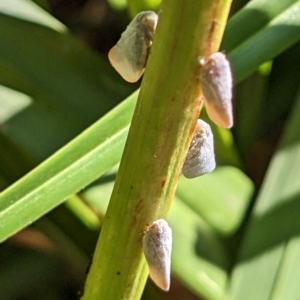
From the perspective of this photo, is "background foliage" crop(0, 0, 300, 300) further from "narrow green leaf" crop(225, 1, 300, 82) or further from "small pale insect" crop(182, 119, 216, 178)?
"small pale insect" crop(182, 119, 216, 178)

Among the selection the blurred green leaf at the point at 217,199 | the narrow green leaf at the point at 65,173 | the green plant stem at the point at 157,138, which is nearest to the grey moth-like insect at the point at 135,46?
the green plant stem at the point at 157,138

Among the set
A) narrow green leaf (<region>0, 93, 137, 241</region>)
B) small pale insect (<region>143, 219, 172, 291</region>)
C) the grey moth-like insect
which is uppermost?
the grey moth-like insect

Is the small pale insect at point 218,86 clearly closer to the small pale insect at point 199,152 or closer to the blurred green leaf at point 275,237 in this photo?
the small pale insect at point 199,152

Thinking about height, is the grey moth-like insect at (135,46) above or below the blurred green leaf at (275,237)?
above

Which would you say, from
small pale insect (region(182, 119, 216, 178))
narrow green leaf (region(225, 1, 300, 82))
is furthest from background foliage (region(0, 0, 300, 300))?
small pale insect (region(182, 119, 216, 178))

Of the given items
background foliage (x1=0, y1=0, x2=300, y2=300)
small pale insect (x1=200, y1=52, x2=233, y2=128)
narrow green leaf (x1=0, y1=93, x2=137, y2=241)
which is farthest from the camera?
background foliage (x1=0, y1=0, x2=300, y2=300)

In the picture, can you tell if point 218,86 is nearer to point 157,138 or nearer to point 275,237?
point 157,138

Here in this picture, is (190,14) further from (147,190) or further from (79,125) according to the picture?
(79,125)
